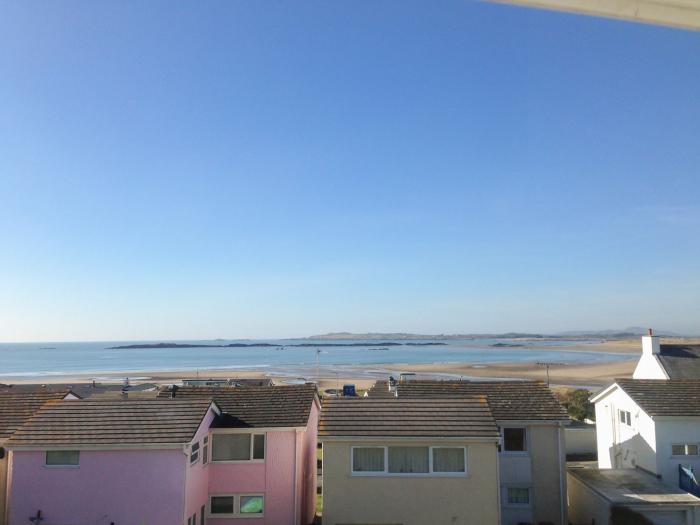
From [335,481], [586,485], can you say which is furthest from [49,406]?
[586,485]

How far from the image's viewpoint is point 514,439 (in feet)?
67.7

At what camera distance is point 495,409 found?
21047mm

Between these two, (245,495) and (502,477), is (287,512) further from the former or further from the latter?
(502,477)

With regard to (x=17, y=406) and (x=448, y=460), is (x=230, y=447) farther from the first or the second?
(x=17, y=406)

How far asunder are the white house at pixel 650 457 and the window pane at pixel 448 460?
5.42 metres

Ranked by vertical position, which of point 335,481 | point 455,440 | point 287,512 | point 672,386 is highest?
point 672,386

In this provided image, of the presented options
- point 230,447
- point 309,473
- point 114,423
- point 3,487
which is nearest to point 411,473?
point 309,473

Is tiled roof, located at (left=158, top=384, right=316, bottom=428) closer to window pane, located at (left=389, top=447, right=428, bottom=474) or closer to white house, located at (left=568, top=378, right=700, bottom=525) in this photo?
window pane, located at (left=389, top=447, right=428, bottom=474)

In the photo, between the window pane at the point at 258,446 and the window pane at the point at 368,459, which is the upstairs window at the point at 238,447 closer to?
the window pane at the point at 258,446

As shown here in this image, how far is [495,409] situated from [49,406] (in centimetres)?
1615

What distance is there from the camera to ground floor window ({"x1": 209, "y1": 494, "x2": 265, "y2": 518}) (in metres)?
18.9

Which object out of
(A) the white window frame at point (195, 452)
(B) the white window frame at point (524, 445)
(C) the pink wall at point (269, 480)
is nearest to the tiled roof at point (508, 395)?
(B) the white window frame at point (524, 445)

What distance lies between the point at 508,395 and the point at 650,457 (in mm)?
6198

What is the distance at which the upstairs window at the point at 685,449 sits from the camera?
21.7m
